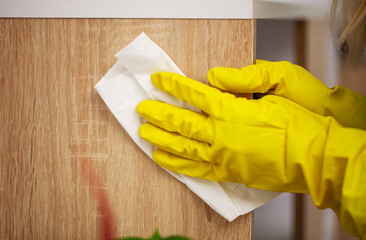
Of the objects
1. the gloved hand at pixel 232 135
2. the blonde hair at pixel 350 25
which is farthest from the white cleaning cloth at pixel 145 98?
the blonde hair at pixel 350 25

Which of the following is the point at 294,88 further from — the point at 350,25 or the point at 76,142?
the point at 76,142

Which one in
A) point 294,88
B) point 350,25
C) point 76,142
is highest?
point 350,25

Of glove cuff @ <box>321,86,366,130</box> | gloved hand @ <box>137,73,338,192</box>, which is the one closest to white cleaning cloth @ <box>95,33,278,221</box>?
gloved hand @ <box>137,73,338,192</box>

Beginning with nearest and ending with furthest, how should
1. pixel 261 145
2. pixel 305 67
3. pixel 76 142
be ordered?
pixel 261 145, pixel 76 142, pixel 305 67

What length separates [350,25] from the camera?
54 centimetres

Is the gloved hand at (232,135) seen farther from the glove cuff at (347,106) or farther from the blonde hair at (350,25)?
the blonde hair at (350,25)

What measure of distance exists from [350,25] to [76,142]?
64 cm

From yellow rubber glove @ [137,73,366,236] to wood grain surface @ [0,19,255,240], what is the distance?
7 cm

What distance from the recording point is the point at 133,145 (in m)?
0.50

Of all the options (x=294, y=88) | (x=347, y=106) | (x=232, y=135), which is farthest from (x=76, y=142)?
(x=347, y=106)

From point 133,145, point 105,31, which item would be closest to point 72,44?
point 105,31

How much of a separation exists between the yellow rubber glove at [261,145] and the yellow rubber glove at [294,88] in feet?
0.10

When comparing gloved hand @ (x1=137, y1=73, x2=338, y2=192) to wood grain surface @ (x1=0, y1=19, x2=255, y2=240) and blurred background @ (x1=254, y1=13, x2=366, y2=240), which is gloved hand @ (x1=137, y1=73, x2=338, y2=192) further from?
blurred background @ (x1=254, y1=13, x2=366, y2=240)

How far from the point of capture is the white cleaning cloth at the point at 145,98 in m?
0.46
